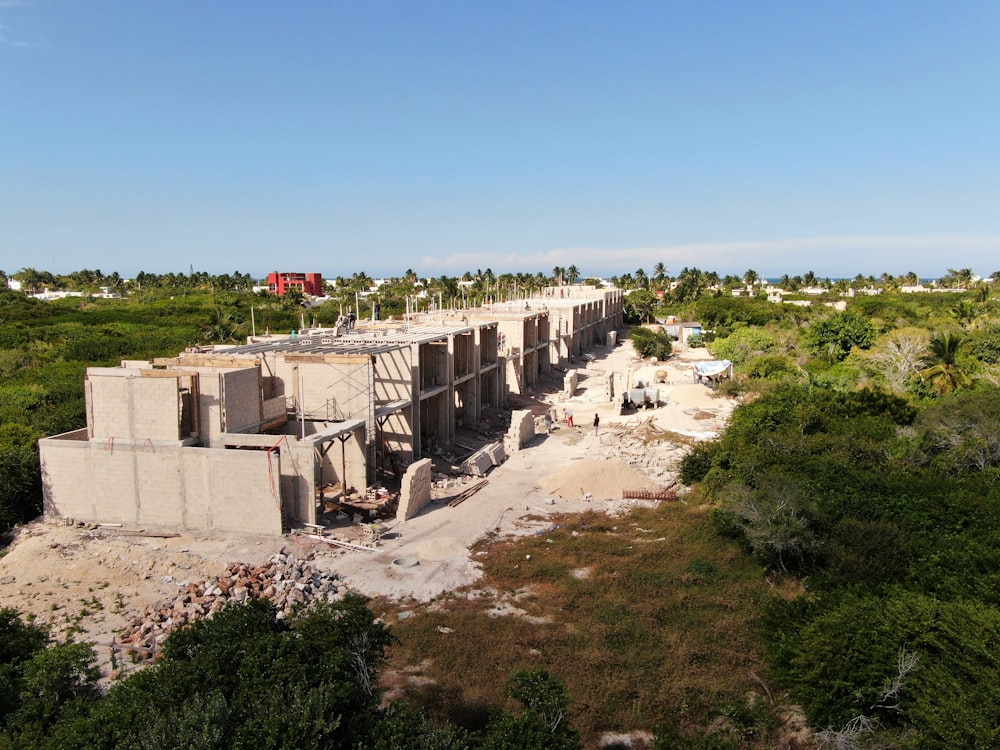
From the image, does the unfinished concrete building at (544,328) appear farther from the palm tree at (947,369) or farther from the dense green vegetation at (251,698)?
the dense green vegetation at (251,698)

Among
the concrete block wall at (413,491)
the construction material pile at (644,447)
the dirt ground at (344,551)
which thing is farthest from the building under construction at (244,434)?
the construction material pile at (644,447)

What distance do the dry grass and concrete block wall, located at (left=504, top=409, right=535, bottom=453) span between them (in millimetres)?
10424

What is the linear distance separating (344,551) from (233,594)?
10.9 feet

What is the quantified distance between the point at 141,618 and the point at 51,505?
7.68m

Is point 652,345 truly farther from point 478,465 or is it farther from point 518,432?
point 478,465

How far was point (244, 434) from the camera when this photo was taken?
64.5 ft

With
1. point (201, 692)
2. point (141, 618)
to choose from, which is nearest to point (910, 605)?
point (201, 692)

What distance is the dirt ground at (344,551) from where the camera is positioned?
1509cm

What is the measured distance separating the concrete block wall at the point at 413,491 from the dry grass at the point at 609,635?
10.4 ft

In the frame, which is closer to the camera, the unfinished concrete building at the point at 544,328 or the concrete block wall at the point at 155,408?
the concrete block wall at the point at 155,408

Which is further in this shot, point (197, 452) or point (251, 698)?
point (197, 452)

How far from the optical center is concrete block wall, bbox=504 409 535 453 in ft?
96.3

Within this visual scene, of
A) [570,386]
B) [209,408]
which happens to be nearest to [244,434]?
[209,408]

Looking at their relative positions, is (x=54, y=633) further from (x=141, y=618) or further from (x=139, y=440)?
(x=139, y=440)
